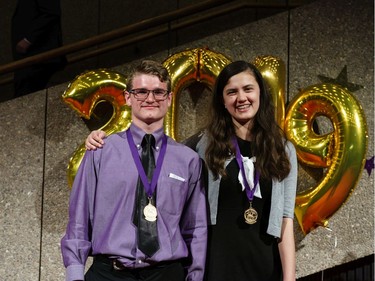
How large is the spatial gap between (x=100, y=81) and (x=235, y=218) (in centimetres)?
120

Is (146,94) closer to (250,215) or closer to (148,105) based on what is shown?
(148,105)

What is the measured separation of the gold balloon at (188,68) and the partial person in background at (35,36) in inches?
32.3

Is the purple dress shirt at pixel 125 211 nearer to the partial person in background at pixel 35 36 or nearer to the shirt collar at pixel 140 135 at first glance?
the shirt collar at pixel 140 135

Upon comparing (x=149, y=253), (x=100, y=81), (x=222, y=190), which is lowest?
(x=149, y=253)

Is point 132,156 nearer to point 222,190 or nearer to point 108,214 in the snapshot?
point 108,214

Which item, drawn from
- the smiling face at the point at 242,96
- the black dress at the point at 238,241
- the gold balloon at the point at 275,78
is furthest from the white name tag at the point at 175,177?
the gold balloon at the point at 275,78

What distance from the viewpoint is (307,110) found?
376cm

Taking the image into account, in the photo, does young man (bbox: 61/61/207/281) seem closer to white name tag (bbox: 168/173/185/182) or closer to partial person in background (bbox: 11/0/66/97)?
white name tag (bbox: 168/173/185/182)

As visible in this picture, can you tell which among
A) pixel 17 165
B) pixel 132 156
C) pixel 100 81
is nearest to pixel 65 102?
pixel 100 81

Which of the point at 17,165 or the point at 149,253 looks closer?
the point at 149,253

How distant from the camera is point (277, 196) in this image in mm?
2830

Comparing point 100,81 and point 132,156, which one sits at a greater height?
point 100,81

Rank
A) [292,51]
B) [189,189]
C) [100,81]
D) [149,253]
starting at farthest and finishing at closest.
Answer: [292,51], [100,81], [189,189], [149,253]

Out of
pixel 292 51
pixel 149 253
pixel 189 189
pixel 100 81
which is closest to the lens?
pixel 149 253
